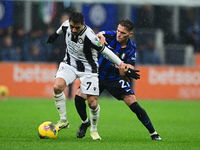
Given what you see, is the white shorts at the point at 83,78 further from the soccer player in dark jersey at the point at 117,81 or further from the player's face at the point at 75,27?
the player's face at the point at 75,27

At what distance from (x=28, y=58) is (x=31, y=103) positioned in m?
2.98

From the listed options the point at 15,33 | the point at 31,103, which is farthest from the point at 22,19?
the point at 31,103

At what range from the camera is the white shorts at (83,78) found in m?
6.37

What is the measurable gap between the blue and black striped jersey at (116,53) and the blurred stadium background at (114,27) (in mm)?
6169

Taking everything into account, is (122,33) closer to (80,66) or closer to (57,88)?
(80,66)

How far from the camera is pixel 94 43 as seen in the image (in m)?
6.12

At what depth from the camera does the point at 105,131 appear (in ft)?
24.6

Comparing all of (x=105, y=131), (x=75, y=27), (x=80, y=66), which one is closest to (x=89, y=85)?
(x=80, y=66)

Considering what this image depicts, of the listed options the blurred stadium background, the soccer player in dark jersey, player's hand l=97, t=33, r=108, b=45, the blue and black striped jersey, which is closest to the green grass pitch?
the soccer player in dark jersey

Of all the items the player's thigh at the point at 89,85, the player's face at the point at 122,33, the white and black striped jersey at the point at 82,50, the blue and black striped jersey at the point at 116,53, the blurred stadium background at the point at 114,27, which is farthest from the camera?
the blurred stadium background at the point at 114,27

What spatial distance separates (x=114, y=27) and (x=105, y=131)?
11693 millimetres

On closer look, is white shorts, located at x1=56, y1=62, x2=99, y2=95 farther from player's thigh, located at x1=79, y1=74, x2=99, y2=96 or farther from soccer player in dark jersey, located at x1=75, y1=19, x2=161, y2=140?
soccer player in dark jersey, located at x1=75, y1=19, x2=161, y2=140

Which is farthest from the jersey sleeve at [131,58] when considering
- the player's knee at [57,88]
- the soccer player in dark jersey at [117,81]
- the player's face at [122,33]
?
the player's knee at [57,88]

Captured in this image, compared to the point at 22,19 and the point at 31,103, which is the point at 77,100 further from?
the point at 22,19
